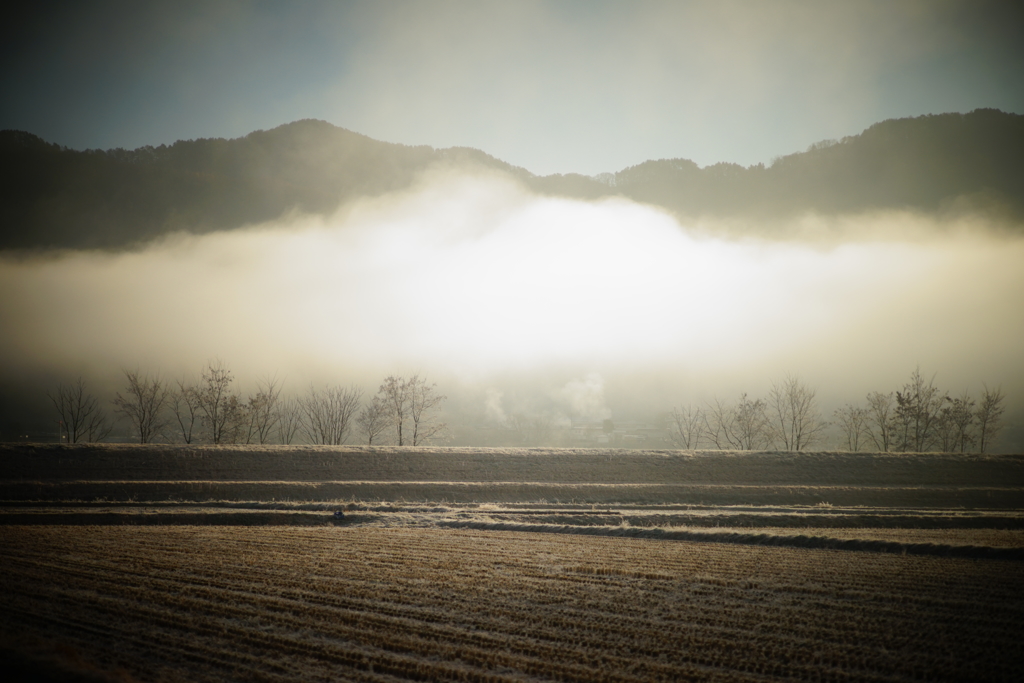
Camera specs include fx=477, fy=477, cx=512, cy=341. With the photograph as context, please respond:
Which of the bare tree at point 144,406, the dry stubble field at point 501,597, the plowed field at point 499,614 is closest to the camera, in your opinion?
the plowed field at point 499,614

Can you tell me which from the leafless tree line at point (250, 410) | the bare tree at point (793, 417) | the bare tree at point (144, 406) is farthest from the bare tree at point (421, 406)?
the bare tree at point (793, 417)

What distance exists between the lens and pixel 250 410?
75.6 m

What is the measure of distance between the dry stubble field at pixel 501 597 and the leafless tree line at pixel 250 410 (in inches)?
1794

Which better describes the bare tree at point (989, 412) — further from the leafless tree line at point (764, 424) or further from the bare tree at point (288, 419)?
the bare tree at point (288, 419)

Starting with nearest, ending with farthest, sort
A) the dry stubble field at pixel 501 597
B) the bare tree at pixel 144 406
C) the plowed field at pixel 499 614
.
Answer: the plowed field at pixel 499 614
the dry stubble field at pixel 501 597
the bare tree at pixel 144 406

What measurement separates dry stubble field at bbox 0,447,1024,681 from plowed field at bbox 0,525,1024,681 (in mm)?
64

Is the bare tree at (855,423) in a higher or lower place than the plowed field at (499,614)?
lower

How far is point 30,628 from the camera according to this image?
1070 cm

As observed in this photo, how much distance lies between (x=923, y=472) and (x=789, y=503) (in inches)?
813

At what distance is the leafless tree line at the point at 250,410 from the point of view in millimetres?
73438

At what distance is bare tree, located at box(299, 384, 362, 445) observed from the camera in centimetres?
8506

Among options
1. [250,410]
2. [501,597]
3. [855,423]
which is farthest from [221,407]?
[855,423]

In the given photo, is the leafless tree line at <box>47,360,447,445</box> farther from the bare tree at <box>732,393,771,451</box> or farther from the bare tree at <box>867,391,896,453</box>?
the bare tree at <box>867,391,896,453</box>

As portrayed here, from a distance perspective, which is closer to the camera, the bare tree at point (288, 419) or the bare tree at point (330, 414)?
the bare tree at point (330, 414)
